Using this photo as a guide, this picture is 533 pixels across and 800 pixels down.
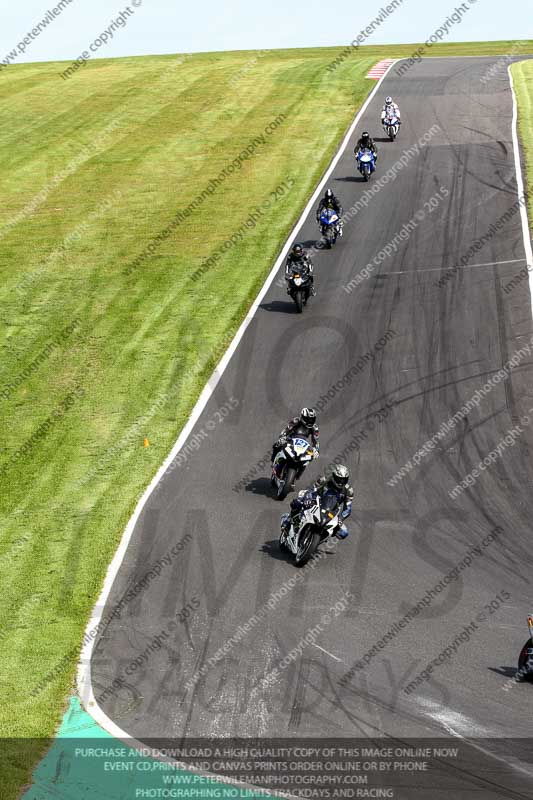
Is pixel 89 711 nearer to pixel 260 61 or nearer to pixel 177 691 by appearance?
pixel 177 691

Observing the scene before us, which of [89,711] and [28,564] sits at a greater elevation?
[89,711]

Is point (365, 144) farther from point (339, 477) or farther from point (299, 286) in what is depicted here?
point (339, 477)

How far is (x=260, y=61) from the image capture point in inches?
2625

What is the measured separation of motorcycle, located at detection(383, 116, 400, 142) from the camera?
4488 centimetres

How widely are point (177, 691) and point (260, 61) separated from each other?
59028 mm

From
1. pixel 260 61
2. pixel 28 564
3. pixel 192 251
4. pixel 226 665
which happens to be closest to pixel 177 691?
pixel 226 665

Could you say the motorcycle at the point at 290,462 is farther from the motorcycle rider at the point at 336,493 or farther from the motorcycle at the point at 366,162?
the motorcycle at the point at 366,162

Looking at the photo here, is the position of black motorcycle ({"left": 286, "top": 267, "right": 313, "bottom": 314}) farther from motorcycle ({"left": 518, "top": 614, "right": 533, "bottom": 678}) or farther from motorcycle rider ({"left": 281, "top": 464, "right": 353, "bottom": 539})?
motorcycle ({"left": 518, "top": 614, "right": 533, "bottom": 678})

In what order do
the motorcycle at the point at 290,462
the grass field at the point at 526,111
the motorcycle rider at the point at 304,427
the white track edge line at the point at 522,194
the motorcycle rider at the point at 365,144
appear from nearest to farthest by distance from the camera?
the motorcycle at the point at 290,462
the motorcycle rider at the point at 304,427
the white track edge line at the point at 522,194
the grass field at the point at 526,111
the motorcycle rider at the point at 365,144

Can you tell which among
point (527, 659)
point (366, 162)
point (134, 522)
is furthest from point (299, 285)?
point (527, 659)

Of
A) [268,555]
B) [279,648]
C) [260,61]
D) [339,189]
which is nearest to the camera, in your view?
[279,648]

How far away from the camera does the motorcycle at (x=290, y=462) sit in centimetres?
1919

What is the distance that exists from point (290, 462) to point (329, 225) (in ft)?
52.2

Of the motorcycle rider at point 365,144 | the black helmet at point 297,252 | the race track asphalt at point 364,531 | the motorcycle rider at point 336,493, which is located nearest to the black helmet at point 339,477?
the motorcycle rider at point 336,493
